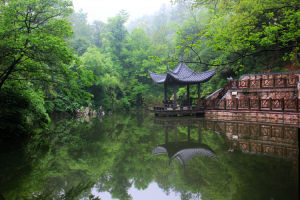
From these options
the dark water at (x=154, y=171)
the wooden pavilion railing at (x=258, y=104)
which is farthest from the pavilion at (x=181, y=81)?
the dark water at (x=154, y=171)

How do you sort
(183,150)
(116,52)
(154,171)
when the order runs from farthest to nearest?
1. (116,52)
2. (183,150)
3. (154,171)

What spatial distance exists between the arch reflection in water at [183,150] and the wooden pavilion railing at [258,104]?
752 centimetres

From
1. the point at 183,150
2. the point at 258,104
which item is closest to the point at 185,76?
the point at 258,104

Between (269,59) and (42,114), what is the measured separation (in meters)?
18.9

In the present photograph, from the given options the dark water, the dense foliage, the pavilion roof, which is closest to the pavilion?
the pavilion roof

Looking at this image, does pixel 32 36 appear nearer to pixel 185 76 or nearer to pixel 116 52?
pixel 185 76

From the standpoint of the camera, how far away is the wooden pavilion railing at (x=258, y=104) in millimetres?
11839

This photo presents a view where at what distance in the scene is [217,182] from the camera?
3605 millimetres

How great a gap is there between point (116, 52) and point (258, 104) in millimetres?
22414

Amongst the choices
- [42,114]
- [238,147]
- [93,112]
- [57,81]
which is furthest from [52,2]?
[93,112]

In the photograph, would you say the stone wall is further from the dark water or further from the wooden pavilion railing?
the dark water

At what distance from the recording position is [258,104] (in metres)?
13.4

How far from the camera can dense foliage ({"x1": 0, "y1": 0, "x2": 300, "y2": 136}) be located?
668 centimetres

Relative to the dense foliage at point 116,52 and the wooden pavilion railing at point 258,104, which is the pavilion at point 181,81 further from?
the wooden pavilion railing at point 258,104
